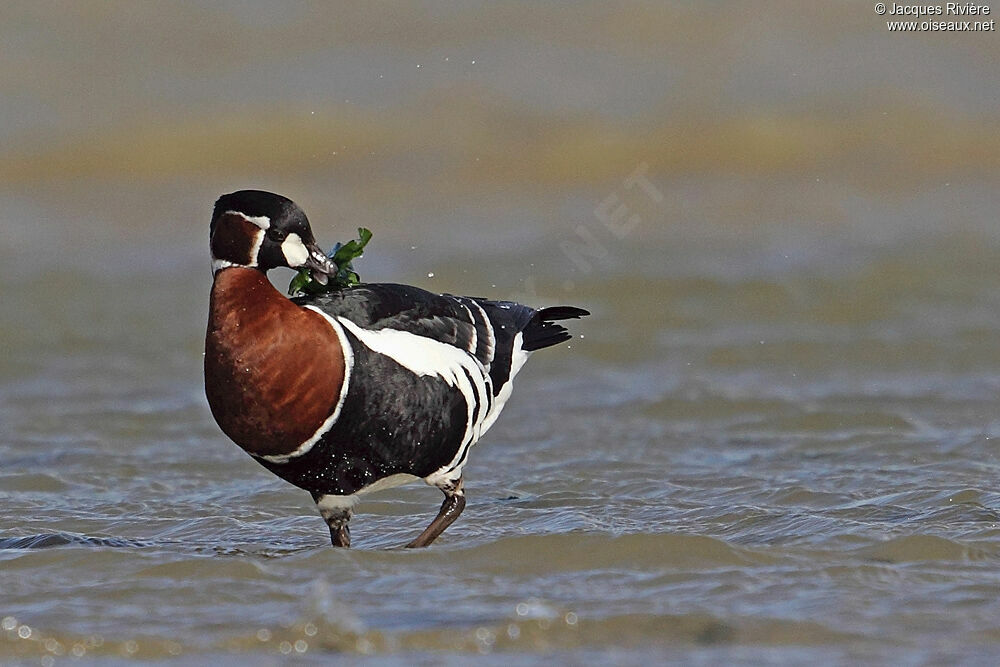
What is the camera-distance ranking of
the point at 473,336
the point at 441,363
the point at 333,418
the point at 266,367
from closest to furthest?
the point at 266,367, the point at 333,418, the point at 441,363, the point at 473,336

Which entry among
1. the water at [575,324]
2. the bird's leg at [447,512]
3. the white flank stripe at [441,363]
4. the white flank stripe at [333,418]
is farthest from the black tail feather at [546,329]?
the white flank stripe at [333,418]

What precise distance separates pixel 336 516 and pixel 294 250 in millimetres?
1224

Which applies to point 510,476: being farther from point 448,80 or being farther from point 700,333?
point 448,80

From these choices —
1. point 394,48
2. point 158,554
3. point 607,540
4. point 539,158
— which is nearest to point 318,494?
point 158,554

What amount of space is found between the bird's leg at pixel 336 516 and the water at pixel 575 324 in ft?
0.88

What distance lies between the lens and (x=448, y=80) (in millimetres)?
23062

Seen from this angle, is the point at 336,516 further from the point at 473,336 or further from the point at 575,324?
the point at 575,324

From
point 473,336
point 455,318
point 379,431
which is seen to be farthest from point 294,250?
point 473,336

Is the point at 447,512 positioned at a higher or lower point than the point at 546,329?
lower

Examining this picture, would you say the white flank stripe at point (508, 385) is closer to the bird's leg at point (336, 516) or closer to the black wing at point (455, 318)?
the black wing at point (455, 318)

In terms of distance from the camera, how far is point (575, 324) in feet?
41.9

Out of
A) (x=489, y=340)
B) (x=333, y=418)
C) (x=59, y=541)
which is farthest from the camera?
(x=489, y=340)

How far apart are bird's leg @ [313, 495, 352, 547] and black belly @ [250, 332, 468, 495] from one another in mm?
85

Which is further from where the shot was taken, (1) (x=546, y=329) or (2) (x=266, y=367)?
(1) (x=546, y=329)
